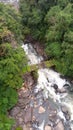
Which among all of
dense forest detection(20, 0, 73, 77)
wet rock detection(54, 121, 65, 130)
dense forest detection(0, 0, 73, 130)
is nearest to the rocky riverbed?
wet rock detection(54, 121, 65, 130)

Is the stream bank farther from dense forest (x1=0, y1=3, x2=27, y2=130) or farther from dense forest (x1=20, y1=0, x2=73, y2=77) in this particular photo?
dense forest (x1=20, y1=0, x2=73, y2=77)

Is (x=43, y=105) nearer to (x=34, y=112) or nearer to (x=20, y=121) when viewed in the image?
(x=34, y=112)

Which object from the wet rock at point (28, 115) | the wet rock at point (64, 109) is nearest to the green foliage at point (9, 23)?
the wet rock at point (28, 115)

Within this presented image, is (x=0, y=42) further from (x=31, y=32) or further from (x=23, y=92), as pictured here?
(x=31, y=32)

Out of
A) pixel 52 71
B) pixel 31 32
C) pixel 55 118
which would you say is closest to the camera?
pixel 55 118

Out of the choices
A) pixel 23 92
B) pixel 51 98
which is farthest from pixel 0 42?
pixel 51 98

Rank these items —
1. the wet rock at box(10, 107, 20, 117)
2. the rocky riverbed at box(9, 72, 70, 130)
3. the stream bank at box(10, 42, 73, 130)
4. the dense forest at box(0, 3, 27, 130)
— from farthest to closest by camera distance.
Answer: the wet rock at box(10, 107, 20, 117) < the stream bank at box(10, 42, 73, 130) < the rocky riverbed at box(9, 72, 70, 130) < the dense forest at box(0, 3, 27, 130)

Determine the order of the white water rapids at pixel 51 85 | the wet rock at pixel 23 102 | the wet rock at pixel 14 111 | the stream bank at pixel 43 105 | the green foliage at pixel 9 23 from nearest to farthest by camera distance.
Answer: the green foliage at pixel 9 23, the stream bank at pixel 43 105, the wet rock at pixel 14 111, the wet rock at pixel 23 102, the white water rapids at pixel 51 85

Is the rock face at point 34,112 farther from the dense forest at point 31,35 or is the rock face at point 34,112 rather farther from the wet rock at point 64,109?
the dense forest at point 31,35
